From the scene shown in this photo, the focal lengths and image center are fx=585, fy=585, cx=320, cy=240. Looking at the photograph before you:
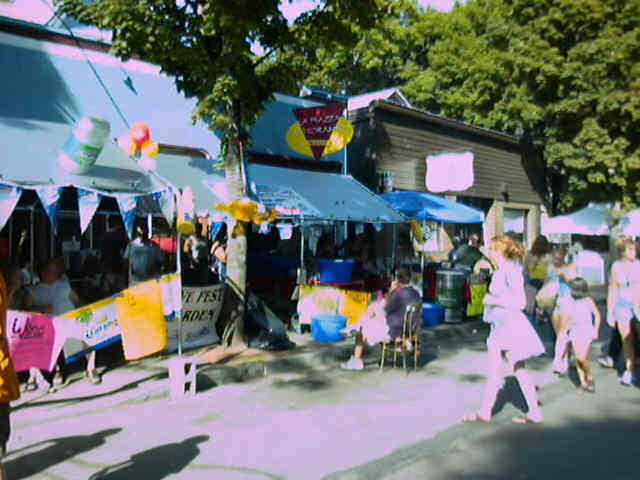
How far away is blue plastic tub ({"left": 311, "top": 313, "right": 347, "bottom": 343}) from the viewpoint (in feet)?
31.6

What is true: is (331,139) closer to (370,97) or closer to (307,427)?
(307,427)

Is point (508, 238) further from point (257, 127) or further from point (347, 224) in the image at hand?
point (347, 224)

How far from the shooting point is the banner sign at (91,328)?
644 cm

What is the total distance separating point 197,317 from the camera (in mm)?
8727

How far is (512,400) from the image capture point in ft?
21.2

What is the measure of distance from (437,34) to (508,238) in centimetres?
2727

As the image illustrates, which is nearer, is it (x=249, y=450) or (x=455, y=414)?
(x=249, y=450)

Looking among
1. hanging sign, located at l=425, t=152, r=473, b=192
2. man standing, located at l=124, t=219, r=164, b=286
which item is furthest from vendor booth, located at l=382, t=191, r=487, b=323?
man standing, located at l=124, t=219, r=164, b=286

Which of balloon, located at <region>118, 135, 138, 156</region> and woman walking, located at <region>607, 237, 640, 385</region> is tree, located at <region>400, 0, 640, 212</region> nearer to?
woman walking, located at <region>607, 237, 640, 385</region>

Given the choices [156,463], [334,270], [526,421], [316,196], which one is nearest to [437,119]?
[316,196]

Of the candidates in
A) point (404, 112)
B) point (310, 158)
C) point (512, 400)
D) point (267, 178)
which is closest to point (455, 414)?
point (512, 400)

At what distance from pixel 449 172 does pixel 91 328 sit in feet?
39.6

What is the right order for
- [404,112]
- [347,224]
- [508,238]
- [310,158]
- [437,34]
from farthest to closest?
[437,34], [404,112], [347,224], [310,158], [508,238]

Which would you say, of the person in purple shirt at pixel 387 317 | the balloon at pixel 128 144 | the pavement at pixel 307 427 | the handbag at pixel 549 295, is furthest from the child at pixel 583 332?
the balloon at pixel 128 144
